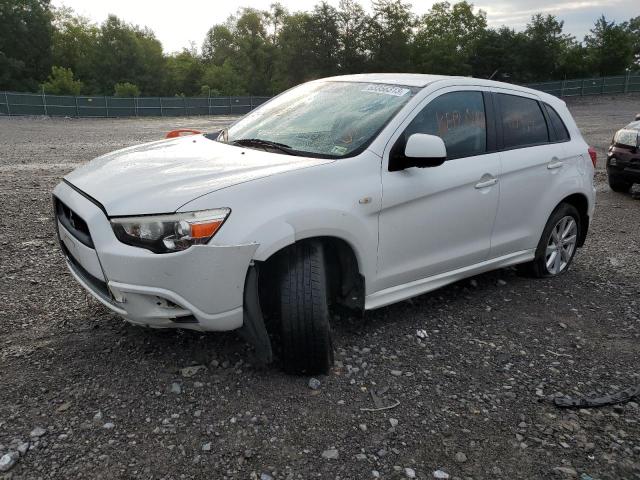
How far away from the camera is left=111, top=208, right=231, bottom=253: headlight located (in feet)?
8.87

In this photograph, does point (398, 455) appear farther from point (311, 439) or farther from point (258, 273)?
point (258, 273)

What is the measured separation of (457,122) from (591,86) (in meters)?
42.3

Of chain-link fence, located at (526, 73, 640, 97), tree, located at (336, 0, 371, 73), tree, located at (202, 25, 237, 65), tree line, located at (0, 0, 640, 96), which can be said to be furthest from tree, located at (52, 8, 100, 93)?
chain-link fence, located at (526, 73, 640, 97)

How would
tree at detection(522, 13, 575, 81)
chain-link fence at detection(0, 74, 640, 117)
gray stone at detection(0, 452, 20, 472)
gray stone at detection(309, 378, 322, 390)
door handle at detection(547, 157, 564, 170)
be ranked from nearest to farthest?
gray stone at detection(0, 452, 20, 472) → gray stone at detection(309, 378, 322, 390) → door handle at detection(547, 157, 564, 170) → chain-link fence at detection(0, 74, 640, 117) → tree at detection(522, 13, 575, 81)

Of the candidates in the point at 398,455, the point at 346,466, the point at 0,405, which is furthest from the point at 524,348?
the point at 0,405

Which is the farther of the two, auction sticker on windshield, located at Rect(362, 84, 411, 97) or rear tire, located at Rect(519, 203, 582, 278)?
rear tire, located at Rect(519, 203, 582, 278)

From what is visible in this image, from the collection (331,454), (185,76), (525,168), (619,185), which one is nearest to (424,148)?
(525,168)

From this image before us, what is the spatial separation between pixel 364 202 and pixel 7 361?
228cm

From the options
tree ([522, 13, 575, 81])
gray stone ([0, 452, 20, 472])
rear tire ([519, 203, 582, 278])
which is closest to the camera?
gray stone ([0, 452, 20, 472])

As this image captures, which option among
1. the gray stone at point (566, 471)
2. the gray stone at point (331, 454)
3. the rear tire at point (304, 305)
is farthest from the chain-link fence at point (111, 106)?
the gray stone at point (566, 471)

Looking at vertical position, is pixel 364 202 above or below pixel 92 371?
above

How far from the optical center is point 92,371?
3182 mm

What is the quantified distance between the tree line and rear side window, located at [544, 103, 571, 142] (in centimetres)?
4668

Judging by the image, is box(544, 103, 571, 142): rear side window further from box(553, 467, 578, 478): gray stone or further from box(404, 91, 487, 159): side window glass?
box(553, 467, 578, 478): gray stone
